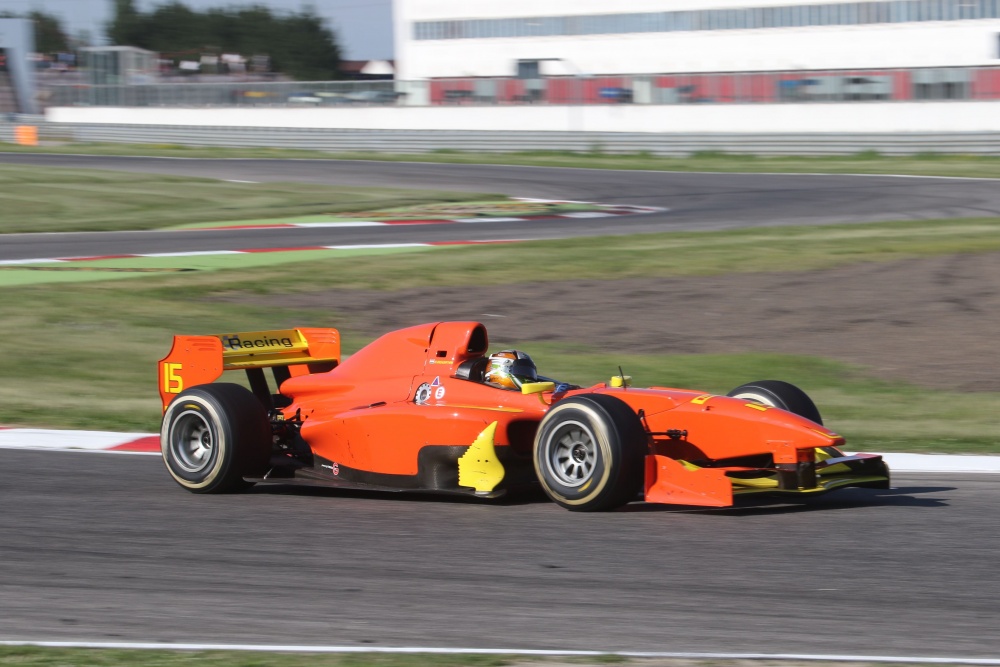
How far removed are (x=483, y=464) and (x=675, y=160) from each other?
1275 inches

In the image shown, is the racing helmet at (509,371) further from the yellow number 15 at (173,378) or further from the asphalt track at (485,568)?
the yellow number 15 at (173,378)

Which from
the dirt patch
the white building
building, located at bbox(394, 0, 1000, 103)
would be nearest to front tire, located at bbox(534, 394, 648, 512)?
the dirt patch

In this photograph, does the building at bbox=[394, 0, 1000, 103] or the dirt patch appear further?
the building at bbox=[394, 0, 1000, 103]

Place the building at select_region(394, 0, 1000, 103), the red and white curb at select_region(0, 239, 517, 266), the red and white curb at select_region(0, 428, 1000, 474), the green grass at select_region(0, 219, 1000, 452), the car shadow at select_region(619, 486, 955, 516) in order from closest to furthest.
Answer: the car shadow at select_region(619, 486, 955, 516) → the red and white curb at select_region(0, 428, 1000, 474) → the green grass at select_region(0, 219, 1000, 452) → the red and white curb at select_region(0, 239, 517, 266) → the building at select_region(394, 0, 1000, 103)

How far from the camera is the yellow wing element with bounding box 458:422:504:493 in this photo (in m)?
6.92

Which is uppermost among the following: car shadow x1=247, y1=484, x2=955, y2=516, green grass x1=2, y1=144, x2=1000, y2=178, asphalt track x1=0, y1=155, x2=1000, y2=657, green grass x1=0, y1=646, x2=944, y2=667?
green grass x1=2, y1=144, x2=1000, y2=178

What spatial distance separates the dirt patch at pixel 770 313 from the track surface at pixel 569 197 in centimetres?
594

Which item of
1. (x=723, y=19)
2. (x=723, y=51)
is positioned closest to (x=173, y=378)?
(x=723, y=51)

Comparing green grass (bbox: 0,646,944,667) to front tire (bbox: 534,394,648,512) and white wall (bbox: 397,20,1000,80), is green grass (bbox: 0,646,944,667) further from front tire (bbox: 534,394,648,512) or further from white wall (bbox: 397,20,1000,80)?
white wall (bbox: 397,20,1000,80)

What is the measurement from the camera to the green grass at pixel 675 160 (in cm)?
3344

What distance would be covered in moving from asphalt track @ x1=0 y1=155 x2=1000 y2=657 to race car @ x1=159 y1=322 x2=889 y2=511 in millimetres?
172

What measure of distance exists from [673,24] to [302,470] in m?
60.4

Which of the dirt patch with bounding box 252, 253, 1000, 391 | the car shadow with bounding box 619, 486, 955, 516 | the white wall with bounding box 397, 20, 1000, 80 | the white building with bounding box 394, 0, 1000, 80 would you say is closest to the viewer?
the car shadow with bounding box 619, 486, 955, 516

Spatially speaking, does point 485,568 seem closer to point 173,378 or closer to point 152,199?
point 173,378
